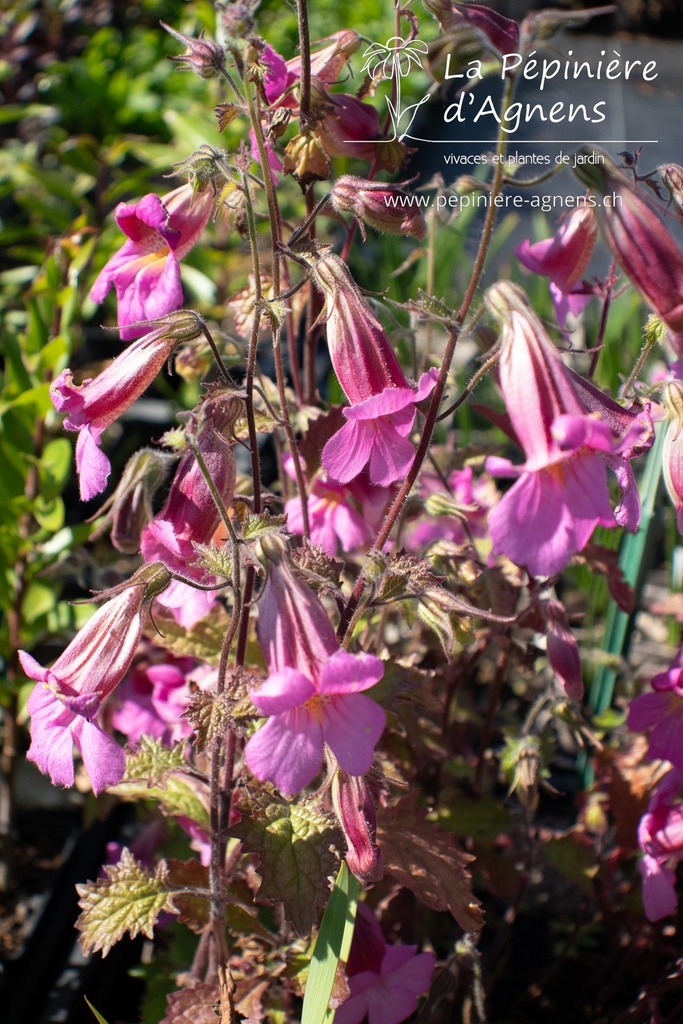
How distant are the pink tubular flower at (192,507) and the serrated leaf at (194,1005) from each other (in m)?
0.53

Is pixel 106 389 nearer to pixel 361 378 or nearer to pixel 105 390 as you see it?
pixel 105 390

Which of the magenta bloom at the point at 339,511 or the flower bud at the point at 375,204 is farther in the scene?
the magenta bloom at the point at 339,511

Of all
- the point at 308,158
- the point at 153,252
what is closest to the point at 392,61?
the point at 308,158

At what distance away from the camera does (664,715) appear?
1.25 m

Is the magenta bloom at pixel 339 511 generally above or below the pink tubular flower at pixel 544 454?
below

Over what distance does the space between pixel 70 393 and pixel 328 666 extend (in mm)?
445

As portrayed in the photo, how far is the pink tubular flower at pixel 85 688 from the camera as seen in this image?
882 millimetres

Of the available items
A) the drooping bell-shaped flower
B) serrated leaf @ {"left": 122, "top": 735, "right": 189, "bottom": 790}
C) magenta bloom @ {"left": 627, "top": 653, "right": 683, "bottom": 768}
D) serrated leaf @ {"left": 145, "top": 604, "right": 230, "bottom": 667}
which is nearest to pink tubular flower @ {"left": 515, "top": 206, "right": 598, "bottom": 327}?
the drooping bell-shaped flower

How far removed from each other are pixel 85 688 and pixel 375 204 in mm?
634

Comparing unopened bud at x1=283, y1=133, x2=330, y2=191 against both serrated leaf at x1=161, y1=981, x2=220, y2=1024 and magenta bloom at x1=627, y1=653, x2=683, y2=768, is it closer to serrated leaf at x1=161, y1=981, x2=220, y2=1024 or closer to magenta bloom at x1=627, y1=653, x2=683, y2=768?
magenta bloom at x1=627, y1=653, x2=683, y2=768

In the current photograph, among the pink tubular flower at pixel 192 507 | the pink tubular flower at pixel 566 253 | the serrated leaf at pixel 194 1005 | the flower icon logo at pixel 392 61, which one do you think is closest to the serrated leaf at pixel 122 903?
the serrated leaf at pixel 194 1005

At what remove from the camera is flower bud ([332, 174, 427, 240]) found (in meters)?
1.01

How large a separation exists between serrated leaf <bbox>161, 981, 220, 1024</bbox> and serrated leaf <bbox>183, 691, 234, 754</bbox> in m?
0.42

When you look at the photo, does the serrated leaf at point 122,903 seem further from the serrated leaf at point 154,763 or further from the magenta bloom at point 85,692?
the magenta bloom at point 85,692
